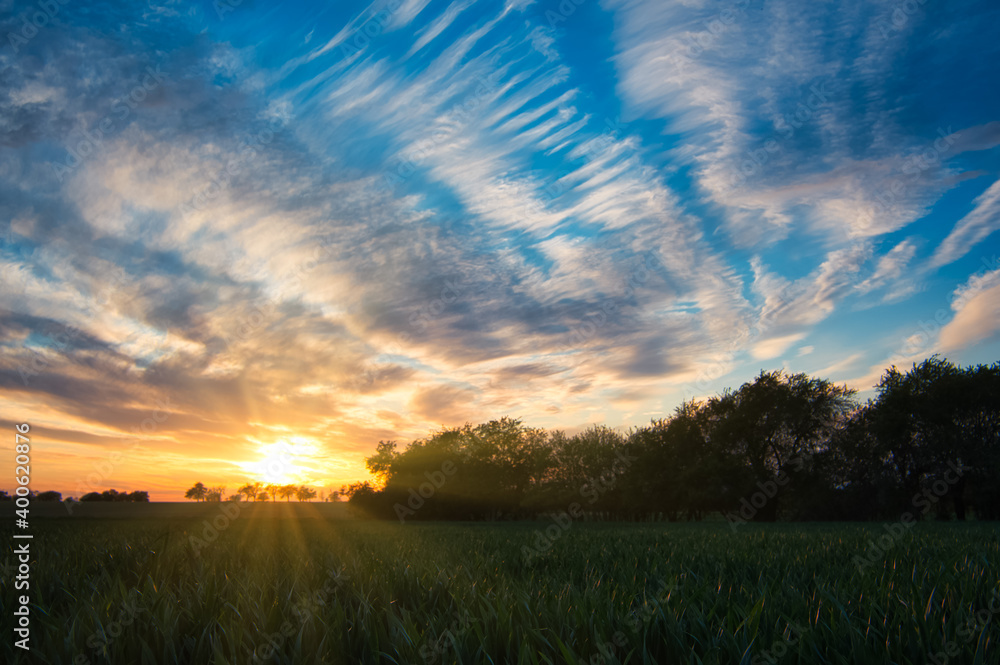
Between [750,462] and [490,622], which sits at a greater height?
[490,622]

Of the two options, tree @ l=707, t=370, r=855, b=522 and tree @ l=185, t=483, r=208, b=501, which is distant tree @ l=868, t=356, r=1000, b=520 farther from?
tree @ l=185, t=483, r=208, b=501

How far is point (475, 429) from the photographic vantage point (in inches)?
3142

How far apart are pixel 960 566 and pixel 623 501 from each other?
2473 inches

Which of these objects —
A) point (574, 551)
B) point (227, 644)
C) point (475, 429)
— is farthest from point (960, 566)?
point (475, 429)

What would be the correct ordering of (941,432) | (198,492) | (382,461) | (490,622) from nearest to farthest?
(490,622) < (941,432) < (382,461) < (198,492)

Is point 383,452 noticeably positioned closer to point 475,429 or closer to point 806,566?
point 475,429

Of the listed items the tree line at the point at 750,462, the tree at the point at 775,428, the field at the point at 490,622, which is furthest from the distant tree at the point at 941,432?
the field at the point at 490,622

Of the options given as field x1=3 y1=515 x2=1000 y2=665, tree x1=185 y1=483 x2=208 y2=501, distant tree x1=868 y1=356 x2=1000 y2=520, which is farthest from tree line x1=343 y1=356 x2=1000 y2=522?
tree x1=185 y1=483 x2=208 y2=501

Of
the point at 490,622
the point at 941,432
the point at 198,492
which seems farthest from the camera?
the point at 198,492

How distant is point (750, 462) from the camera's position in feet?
187

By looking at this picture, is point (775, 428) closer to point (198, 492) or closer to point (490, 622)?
point (490, 622)

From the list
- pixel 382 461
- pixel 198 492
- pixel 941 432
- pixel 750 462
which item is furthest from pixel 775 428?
pixel 198 492

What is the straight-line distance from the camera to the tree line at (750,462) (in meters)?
43.3

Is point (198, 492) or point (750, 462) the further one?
point (198, 492)
